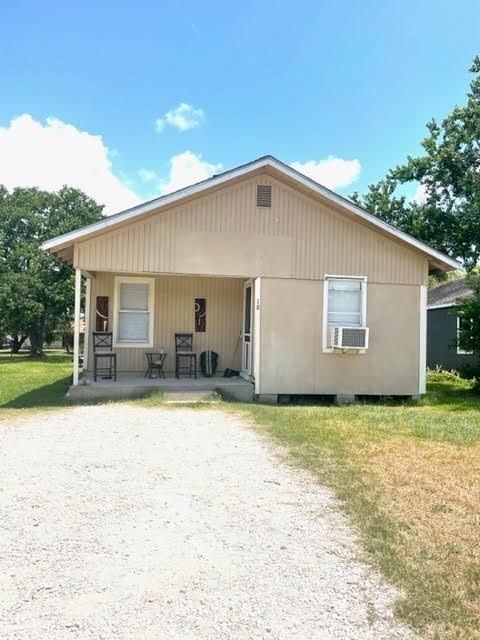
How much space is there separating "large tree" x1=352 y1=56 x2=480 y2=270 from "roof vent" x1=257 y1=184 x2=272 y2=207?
23.8 feet

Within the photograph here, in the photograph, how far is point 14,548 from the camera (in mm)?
3209

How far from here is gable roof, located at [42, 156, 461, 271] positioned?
8836 millimetres

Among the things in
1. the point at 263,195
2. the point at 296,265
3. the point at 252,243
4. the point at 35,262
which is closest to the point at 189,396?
the point at 252,243

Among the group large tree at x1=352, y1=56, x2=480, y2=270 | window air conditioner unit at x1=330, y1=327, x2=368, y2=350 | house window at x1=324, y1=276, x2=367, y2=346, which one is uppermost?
large tree at x1=352, y1=56, x2=480, y2=270

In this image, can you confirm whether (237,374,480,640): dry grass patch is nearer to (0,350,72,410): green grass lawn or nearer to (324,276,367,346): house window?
(324,276,367,346): house window

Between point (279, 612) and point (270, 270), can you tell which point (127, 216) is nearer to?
point (270, 270)

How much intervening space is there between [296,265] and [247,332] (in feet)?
7.11

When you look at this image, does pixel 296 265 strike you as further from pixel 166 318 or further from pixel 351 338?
pixel 166 318

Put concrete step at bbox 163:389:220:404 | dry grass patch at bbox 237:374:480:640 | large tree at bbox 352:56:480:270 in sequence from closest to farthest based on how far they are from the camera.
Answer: dry grass patch at bbox 237:374:480:640 < concrete step at bbox 163:389:220:404 < large tree at bbox 352:56:480:270

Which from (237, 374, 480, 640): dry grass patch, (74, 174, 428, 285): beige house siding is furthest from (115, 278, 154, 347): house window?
(237, 374, 480, 640): dry grass patch

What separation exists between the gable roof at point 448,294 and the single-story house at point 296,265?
7393mm

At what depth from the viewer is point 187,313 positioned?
11438 mm

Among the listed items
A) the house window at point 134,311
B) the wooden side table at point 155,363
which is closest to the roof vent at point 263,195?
the house window at point 134,311

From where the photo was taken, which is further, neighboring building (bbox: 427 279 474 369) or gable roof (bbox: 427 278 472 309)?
gable roof (bbox: 427 278 472 309)
